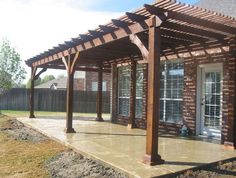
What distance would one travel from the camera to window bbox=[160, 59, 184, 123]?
10766mm

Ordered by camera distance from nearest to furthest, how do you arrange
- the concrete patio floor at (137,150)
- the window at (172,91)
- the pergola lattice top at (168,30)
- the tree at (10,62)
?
the concrete patio floor at (137,150) < the pergola lattice top at (168,30) < the window at (172,91) < the tree at (10,62)

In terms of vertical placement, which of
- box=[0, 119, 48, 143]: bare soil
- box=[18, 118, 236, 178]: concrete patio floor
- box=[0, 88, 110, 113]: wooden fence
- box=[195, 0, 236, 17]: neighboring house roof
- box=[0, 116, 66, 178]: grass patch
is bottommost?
box=[0, 116, 66, 178]: grass patch

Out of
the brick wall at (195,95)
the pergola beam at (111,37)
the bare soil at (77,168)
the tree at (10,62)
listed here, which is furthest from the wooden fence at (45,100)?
the bare soil at (77,168)

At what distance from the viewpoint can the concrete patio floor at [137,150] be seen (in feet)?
20.0

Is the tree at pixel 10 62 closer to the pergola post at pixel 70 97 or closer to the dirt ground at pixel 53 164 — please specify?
the pergola post at pixel 70 97

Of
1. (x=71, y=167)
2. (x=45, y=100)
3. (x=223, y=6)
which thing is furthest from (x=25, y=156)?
(x=45, y=100)

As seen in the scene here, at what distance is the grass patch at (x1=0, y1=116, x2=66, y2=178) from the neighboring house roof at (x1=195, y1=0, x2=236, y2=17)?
244 inches

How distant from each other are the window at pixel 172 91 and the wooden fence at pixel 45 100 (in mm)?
15010

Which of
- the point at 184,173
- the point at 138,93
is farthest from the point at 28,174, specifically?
the point at 138,93

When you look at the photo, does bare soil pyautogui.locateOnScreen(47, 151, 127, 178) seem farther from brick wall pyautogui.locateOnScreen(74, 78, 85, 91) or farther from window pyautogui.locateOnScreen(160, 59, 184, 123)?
brick wall pyautogui.locateOnScreen(74, 78, 85, 91)

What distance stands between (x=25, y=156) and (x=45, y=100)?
19.0 m

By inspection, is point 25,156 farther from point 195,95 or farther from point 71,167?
point 195,95

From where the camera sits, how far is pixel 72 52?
10977mm

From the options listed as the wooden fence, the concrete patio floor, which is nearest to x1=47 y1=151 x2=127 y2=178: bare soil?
the concrete patio floor
